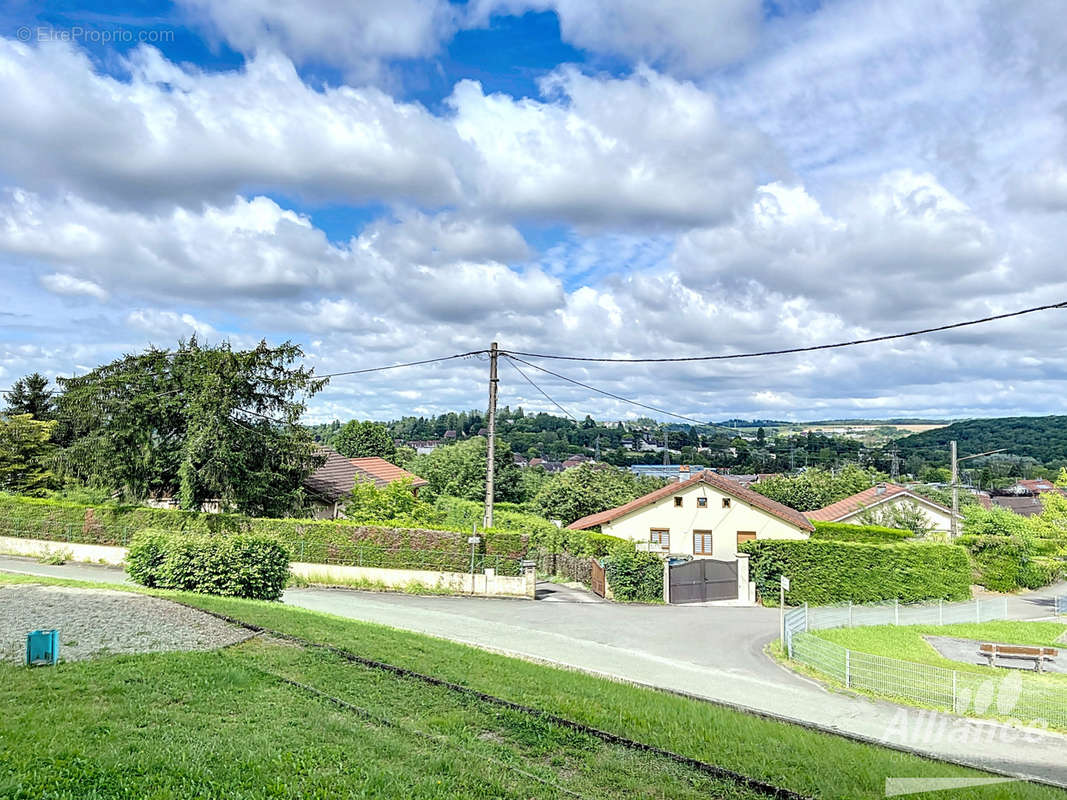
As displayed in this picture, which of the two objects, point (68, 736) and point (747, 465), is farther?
point (747, 465)

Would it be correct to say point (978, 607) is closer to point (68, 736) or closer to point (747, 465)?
point (68, 736)

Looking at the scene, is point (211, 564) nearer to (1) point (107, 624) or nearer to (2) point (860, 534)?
(1) point (107, 624)

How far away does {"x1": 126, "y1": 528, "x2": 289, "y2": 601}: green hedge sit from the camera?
19328 millimetres

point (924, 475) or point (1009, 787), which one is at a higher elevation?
point (924, 475)

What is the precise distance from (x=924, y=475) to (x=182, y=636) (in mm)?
138626

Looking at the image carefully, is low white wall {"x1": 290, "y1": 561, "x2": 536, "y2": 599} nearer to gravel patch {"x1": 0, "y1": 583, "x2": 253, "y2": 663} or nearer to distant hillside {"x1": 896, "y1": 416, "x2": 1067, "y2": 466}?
gravel patch {"x1": 0, "y1": 583, "x2": 253, "y2": 663}

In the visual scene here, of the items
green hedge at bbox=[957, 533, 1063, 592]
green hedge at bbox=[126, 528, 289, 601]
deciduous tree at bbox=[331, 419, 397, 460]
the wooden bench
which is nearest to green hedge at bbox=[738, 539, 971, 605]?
green hedge at bbox=[957, 533, 1063, 592]

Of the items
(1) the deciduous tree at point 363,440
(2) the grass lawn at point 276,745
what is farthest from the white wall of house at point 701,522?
(1) the deciduous tree at point 363,440

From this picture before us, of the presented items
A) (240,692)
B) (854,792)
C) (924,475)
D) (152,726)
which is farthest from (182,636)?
(924,475)

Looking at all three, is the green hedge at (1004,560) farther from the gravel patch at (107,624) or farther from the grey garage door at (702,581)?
the gravel patch at (107,624)

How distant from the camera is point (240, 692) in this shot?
31.0ft

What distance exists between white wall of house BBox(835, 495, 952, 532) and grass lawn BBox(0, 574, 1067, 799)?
38.5m

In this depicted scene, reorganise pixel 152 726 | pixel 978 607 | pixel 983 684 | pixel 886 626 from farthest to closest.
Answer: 1. pixel 978 607
2. pixel 886 626
3. pixel 983 684
4. pixel 152 726

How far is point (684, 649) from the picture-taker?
64.3ft
